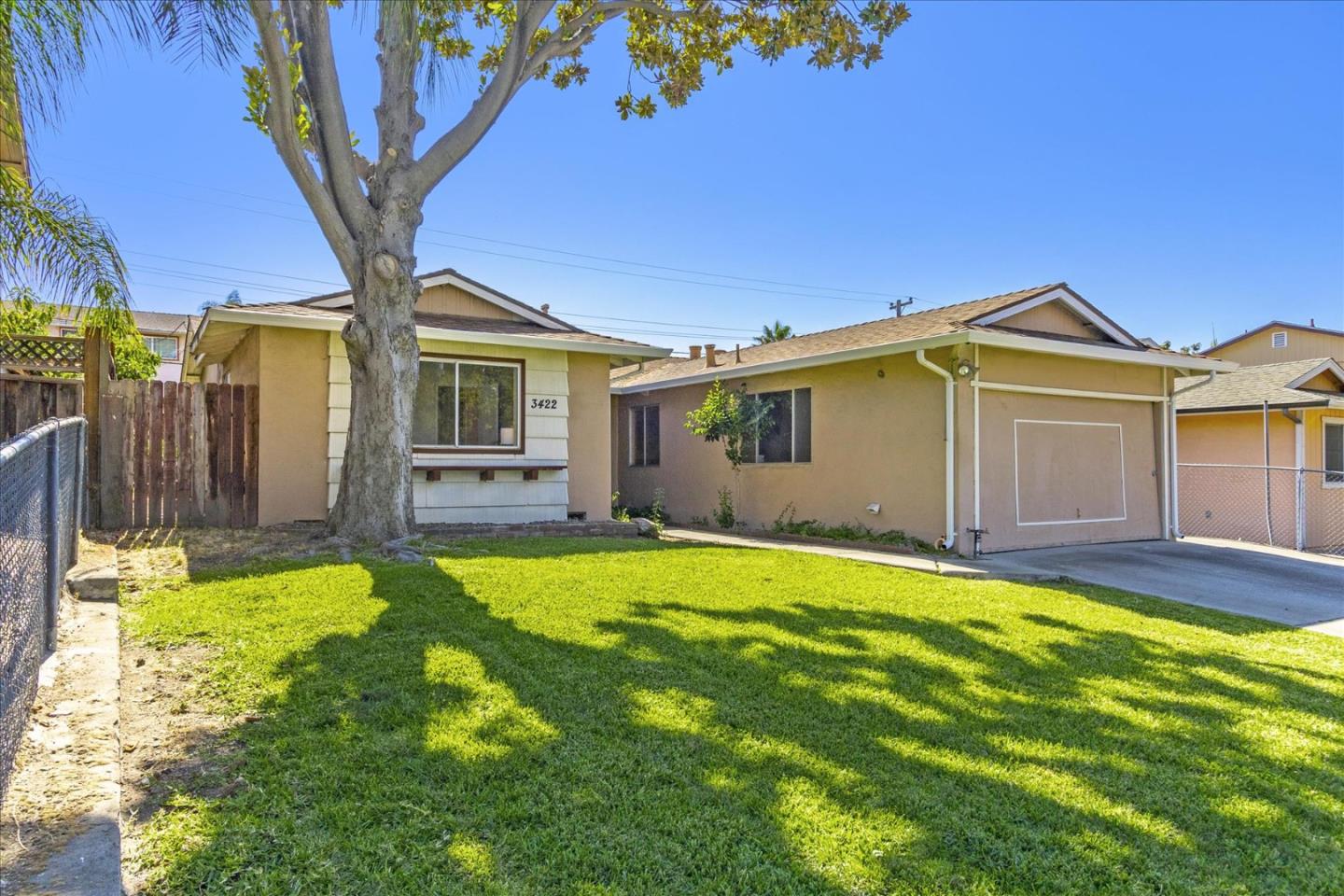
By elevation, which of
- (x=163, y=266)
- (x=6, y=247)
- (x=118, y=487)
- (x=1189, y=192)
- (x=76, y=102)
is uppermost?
(x=163, y=266)

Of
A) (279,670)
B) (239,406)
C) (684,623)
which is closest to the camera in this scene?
(279,670)

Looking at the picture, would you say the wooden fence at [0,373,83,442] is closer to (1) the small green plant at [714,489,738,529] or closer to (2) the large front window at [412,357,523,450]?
(2) the large front window at [412,357,523,450]

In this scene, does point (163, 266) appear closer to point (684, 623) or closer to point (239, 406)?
point (239, 406)

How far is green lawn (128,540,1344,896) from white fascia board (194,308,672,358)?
4.19 m

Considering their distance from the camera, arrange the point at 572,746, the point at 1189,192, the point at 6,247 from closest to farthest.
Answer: the point at 572,746 → the point at 6,247 → the point at 1189,192

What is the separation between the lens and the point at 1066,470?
36.7ft

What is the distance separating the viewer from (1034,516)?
425 inches

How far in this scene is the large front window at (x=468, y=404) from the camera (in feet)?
33.5

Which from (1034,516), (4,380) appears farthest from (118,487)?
(1034,516)

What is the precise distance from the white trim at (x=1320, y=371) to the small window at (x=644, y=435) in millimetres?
12857

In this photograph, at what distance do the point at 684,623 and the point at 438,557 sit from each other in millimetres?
3156

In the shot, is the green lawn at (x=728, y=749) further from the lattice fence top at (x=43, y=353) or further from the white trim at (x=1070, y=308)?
the white trim at (x=1070, y=308)

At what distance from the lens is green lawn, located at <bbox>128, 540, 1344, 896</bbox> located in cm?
229

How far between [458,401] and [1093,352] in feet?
29.8
